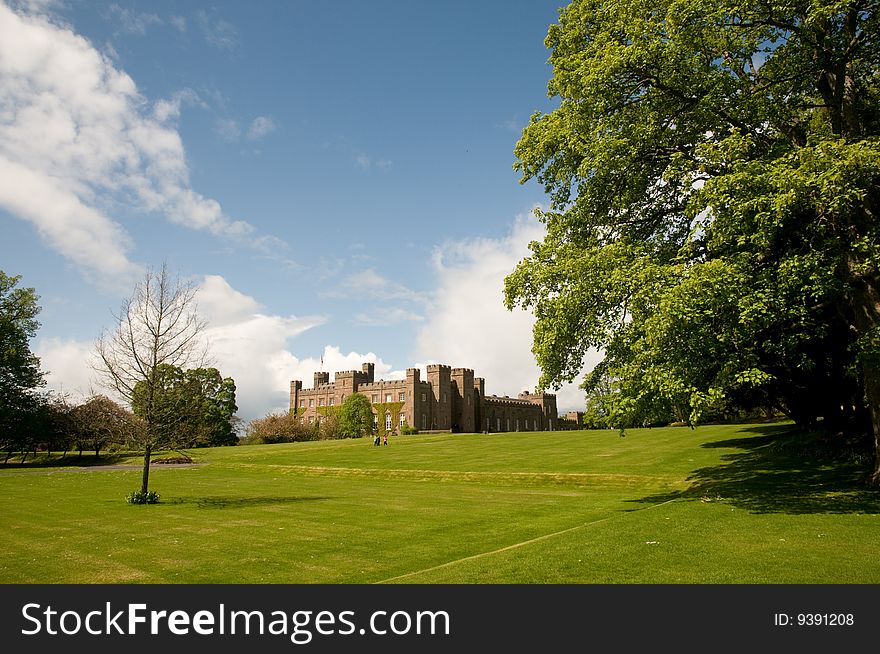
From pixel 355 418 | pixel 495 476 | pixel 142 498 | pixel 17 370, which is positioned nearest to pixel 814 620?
pixel 142 498

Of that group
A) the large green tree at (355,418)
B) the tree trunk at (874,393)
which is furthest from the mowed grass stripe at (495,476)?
the large green tree at (355,418)

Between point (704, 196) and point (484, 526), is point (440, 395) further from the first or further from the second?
point (704, 196)

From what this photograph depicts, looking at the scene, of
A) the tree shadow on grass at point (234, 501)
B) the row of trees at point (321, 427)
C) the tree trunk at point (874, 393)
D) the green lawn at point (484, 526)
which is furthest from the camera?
the row of trees at point (321, 427)

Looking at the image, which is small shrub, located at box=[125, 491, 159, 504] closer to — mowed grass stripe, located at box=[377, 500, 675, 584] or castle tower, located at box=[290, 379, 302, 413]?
mowed grass stripe, located at box=[377, 500, 675, 584]

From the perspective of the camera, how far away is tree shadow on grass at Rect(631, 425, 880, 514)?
15.8 metres

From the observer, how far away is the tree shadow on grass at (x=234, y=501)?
817 inches

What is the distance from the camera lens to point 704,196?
1460cm

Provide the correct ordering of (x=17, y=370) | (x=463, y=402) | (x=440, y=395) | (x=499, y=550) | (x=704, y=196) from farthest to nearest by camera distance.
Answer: (x=463, y=402) < (x=440, y=395) < (x=17, y=370) < (x=704, y=196) < (x=499, y=550)

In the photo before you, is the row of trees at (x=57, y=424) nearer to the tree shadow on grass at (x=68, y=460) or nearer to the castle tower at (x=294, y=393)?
the tree shadow on grass at (x=68, y=460)

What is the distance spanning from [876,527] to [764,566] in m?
4.91

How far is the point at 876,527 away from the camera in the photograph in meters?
12.3

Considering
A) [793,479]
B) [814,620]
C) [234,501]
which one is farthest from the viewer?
[234,501]

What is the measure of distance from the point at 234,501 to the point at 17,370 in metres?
47.3

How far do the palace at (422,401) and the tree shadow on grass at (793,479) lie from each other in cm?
6612
